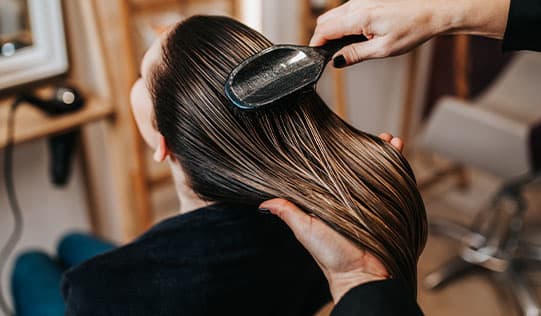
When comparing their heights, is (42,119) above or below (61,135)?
above

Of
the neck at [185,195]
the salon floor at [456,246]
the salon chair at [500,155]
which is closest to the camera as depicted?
the neck at [185,195]

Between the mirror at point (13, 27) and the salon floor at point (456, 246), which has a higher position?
the mirror at point (13, 27)

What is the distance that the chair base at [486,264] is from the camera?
6.99ft

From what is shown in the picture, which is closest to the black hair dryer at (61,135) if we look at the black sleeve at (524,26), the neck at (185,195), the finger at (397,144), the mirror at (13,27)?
the mirror at (13,27)

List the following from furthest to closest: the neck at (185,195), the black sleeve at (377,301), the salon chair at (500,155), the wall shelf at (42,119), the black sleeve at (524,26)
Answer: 1. the salon chair at (500,155)
2. the wall shelf at (42,119)
3. the neck at (185,195)
4. the black sleeve at (524,26)
5. the black sleeve at (377,301)

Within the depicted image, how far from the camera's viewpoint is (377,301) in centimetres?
67

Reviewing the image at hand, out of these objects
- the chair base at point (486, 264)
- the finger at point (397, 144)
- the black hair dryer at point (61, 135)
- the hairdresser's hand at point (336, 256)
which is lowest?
the chair base at point (486, 264)

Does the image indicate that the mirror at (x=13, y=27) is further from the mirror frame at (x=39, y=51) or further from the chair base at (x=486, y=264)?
the chair base at (x=486, y=264)

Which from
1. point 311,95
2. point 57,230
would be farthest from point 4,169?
point 311,95

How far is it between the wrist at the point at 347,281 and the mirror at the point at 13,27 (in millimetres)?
1162

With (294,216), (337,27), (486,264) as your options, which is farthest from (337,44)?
(486,264)

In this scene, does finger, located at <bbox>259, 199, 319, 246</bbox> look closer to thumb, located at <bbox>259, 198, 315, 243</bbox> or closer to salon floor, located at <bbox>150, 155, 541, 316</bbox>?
thumb, located at <bbox>259, 198, 315, 243</bbox>

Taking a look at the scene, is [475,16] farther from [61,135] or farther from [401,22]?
[61,135]

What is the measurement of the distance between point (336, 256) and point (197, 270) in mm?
279
